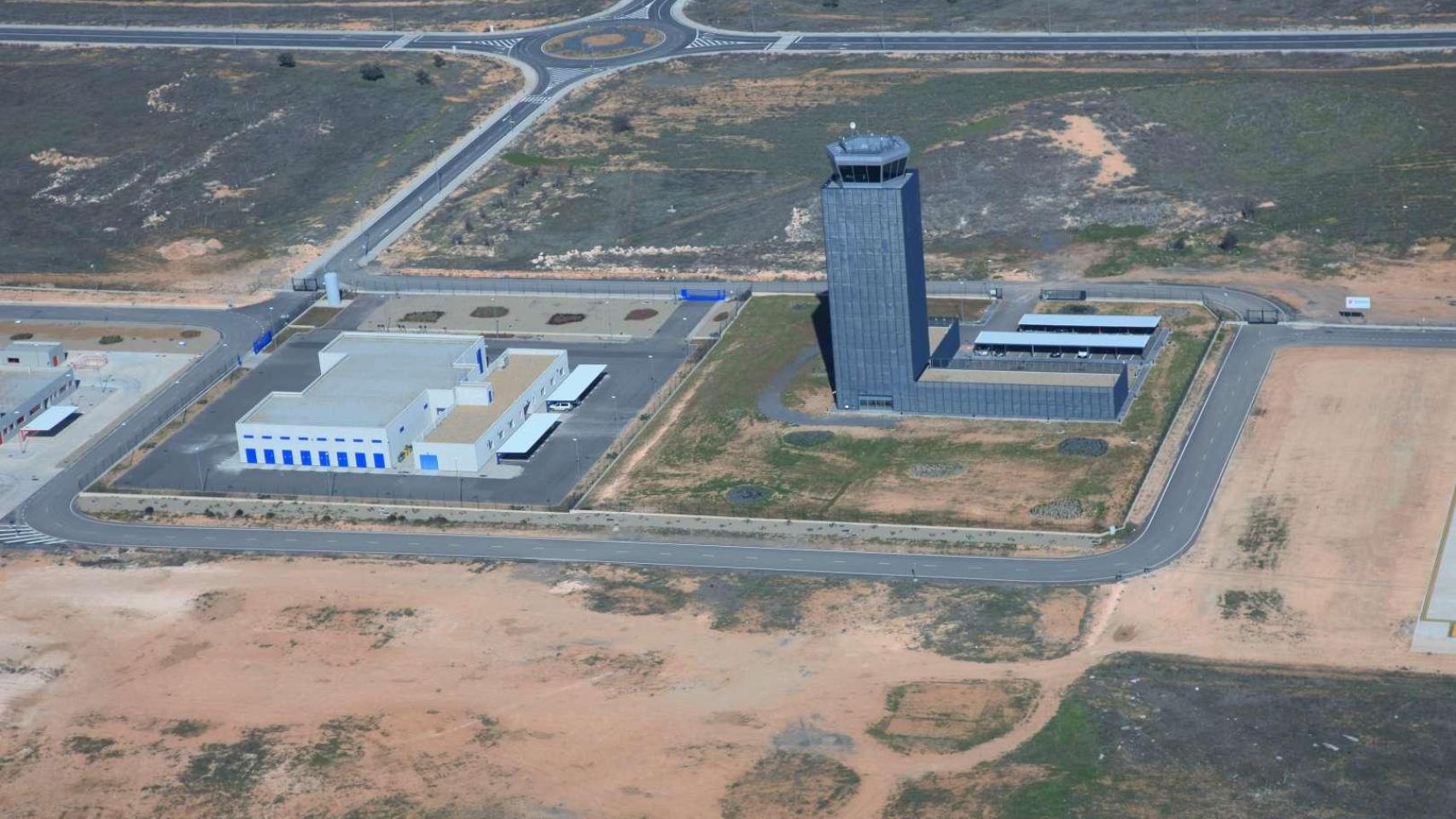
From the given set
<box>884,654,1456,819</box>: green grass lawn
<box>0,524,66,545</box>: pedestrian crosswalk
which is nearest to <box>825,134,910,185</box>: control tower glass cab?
<box>884,654,1456,819</box>: green grass lawn

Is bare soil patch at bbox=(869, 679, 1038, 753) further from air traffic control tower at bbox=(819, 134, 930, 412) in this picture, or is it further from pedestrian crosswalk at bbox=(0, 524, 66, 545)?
pedestrian crosswalk at bbox=(0, 524, 66, 545)

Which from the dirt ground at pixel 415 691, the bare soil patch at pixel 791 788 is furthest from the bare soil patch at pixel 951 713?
the bare soil patch at pixel 791 788

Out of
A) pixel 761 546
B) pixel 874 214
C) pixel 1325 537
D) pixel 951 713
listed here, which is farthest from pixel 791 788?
pixel 874 214

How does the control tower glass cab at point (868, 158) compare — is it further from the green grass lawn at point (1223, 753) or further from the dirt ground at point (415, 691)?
the green grass lawn at point (1223, 753)

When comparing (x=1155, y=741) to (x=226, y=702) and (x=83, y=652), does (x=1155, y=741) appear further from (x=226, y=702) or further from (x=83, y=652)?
(x=83, y=652)

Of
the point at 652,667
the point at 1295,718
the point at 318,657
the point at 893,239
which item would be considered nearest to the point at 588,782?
the point at 652,667

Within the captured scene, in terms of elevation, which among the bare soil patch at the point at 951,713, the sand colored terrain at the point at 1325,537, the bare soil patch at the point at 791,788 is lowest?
the sand colored terrain at the point at 1325,537
